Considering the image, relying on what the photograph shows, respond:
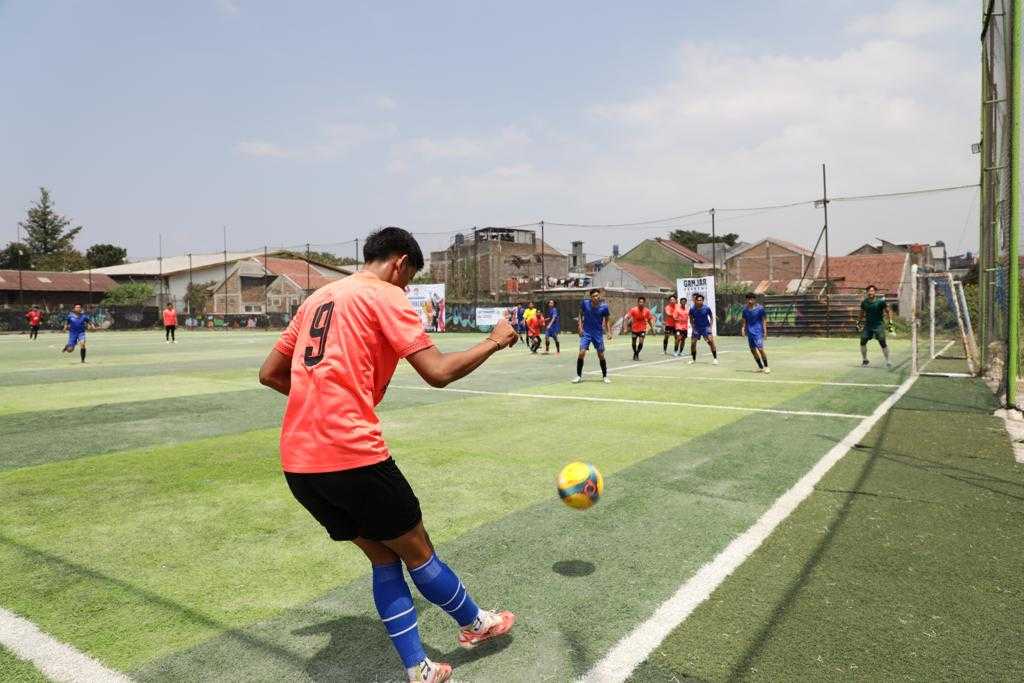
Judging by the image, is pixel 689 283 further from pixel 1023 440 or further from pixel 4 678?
pixel 4 678

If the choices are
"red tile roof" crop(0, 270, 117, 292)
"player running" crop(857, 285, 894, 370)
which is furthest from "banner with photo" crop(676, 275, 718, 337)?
"red tile roof" crop(0, 270, 117, 292)

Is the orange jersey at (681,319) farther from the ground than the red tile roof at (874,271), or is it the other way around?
the red tile roof at (874,271)

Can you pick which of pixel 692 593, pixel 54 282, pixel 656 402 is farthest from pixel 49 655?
pixel 54 282

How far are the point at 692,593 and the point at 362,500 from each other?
213cm

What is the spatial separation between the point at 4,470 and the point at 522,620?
6.24 metres

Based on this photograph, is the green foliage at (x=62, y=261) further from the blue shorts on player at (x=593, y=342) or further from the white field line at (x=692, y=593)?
the white field line at (x=692, y=593)

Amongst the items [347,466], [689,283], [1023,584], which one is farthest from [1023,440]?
[689,283]

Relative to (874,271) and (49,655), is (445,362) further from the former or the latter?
(874,271)

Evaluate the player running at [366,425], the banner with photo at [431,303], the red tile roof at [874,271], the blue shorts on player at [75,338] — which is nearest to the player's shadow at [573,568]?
the player running at [366,425]

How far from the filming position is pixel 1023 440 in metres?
7.61

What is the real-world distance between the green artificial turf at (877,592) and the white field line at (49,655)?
→ 2.42m

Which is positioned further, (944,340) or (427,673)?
(944,340)

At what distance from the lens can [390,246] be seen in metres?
2.88

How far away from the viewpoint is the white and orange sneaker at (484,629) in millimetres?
3105
